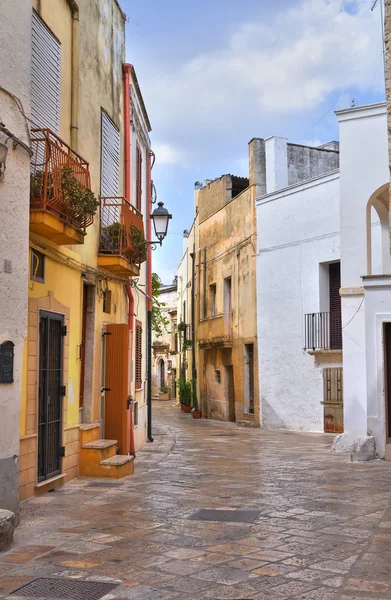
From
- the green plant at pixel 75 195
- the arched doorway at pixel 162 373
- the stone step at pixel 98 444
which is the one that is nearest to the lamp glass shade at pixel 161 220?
the stone step at pixel 98 444

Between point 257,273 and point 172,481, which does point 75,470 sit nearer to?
point 172,481

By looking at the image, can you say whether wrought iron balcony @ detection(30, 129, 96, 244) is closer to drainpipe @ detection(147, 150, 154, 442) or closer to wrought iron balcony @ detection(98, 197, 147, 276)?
wrought iron balcony @ detection(98, 197, 147, 276)

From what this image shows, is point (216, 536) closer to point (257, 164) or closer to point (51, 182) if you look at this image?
point (51, 182)

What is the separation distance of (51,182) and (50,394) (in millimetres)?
2684

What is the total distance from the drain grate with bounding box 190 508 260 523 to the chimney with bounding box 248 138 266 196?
1666cm

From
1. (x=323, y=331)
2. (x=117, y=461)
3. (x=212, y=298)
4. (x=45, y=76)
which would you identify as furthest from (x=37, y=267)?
(x=212, y=298)

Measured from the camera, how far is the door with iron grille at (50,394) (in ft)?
28.4

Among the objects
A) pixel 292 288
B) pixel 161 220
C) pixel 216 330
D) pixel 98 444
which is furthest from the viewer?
pixel 216 330

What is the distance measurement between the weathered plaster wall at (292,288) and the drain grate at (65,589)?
50.4 feet

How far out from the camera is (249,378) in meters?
23.5

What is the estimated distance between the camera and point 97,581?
5.10 metres

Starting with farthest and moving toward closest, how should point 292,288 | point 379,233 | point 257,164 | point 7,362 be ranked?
point 257,164
point 292,288
point 379,233
point 7,362

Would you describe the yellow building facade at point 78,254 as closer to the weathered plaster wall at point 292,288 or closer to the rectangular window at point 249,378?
the weathered plaster wall at point 292,288

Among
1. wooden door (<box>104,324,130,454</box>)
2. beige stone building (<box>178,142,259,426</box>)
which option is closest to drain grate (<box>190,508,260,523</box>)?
wooden door (<box>104,324,130,454</box>)
